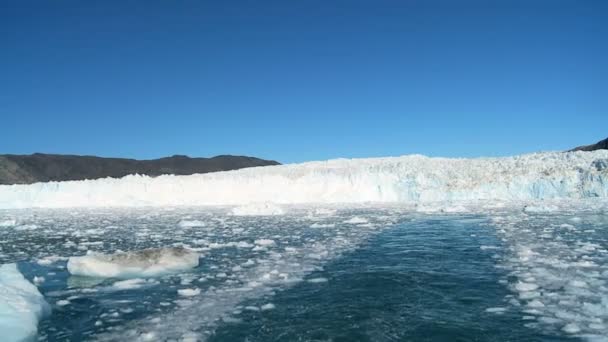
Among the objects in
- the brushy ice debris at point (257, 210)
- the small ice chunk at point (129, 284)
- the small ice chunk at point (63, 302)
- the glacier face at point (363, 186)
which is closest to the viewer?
the small ice chunk at point (63, 302)

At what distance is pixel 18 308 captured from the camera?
4773 millimetres

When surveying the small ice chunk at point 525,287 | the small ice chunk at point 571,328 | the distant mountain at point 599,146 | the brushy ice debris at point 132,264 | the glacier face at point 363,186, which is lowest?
the small ice chunk at point 571,328

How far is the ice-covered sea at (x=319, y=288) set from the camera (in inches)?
174

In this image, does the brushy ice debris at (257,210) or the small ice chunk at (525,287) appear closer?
the small ice chunk at (525,287)

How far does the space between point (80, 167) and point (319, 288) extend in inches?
2503

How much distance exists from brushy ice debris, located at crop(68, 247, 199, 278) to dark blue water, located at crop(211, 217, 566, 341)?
7.01 ft

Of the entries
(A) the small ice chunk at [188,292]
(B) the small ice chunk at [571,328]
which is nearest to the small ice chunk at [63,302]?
(A) the small ice chunk at [188,292]

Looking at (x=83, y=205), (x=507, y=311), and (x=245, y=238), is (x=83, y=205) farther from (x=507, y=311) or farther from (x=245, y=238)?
(x=507, y=311)

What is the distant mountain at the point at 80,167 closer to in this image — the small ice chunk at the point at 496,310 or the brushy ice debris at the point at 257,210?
the brushy ice debris at the point at 257,210

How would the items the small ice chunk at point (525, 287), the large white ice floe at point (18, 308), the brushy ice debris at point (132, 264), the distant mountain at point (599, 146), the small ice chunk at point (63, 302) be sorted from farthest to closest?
the distant mountain at point (599, 146) < the brushy ice debris at point (132, 264) < the small ice chunk at point (525, 287) < the small ice chunk at point (63, 302) < the large white ice floe at point (18, 308)

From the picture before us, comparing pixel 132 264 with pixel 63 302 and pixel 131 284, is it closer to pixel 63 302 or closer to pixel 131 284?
pixel 131 284

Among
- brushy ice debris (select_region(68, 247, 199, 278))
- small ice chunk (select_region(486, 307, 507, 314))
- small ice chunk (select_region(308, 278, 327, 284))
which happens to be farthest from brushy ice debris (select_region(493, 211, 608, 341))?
brushy ice debris (select_region(68, 247, 199, 278))

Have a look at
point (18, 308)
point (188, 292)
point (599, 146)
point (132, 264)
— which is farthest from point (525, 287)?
point (599, 146)

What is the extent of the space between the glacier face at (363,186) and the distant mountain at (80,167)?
2436 centimetres
